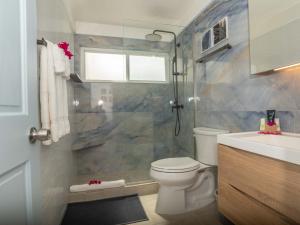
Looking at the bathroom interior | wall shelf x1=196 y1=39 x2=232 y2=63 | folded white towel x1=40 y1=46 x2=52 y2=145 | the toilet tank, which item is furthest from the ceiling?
the toilet tank

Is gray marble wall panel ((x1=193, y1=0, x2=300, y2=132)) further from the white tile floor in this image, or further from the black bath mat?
the black bath mat

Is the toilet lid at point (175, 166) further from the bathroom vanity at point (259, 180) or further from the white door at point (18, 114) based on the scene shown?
the white door at point (18, 114)

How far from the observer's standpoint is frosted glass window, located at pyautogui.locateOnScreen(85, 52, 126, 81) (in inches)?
106

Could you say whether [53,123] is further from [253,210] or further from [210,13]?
[210,13]

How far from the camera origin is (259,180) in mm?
981

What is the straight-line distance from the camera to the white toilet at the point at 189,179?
169cm

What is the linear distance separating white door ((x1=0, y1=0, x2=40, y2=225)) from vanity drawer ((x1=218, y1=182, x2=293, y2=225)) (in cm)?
110

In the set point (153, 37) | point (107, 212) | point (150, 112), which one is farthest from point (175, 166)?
point (153, 37)

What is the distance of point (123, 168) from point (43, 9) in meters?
2.13

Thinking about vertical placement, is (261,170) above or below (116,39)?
below

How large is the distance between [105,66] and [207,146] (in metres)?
1.88

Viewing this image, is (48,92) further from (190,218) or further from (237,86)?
(190,218)

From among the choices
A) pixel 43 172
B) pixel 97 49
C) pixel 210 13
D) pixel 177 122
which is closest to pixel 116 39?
pixel 97 49

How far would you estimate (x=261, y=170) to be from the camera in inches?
38.0
